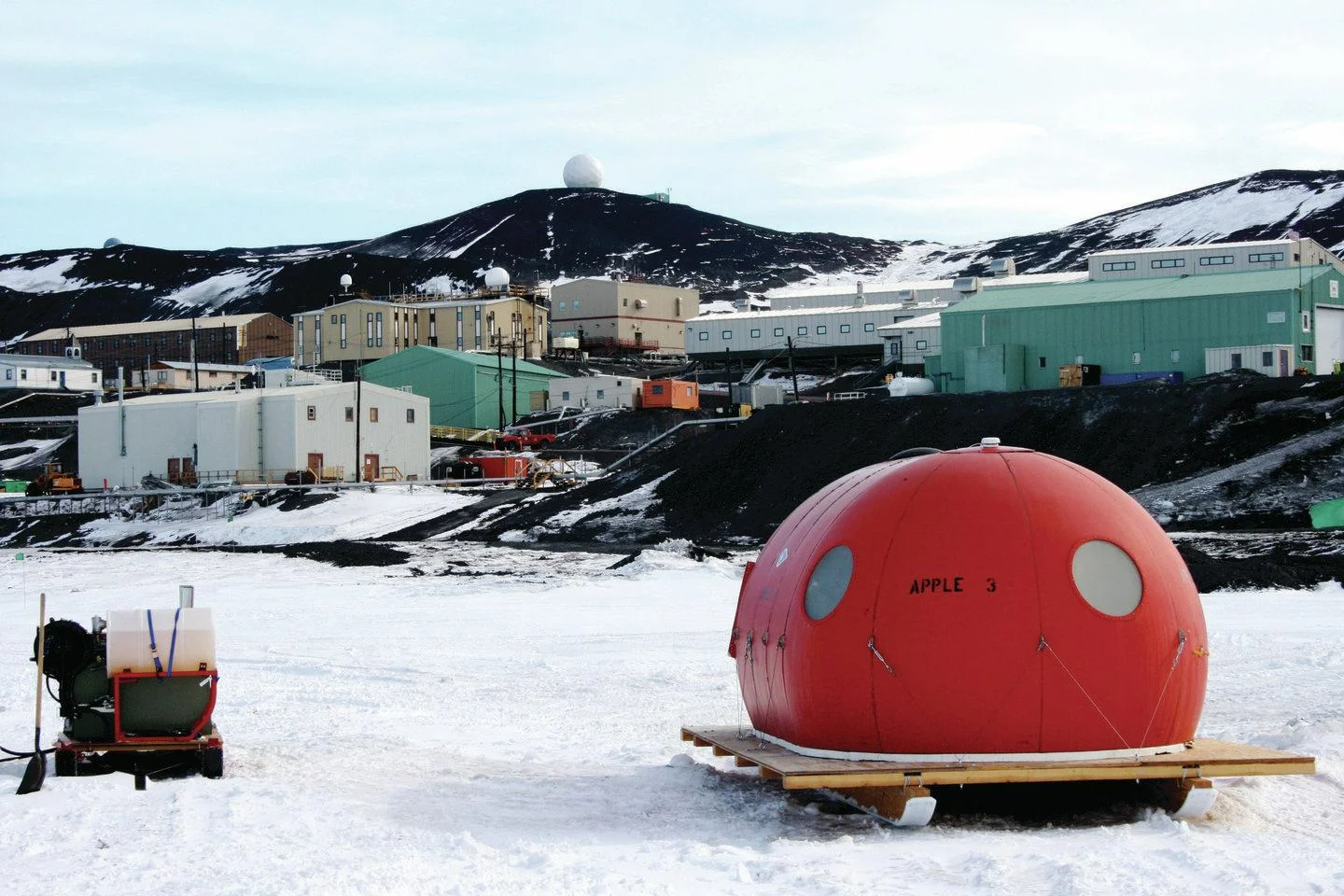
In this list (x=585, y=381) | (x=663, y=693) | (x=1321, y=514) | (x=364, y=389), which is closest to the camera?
(x=663, y=693)

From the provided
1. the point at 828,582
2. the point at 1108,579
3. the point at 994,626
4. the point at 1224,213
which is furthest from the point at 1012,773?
the point at 1224,213

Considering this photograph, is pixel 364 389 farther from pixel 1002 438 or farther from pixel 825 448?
pixel 1002 438

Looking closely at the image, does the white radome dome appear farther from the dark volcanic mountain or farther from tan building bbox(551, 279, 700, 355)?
tan building bbox(551, 279, 700, 355)

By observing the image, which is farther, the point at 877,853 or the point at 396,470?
the point at 396,470

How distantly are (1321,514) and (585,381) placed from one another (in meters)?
54.2

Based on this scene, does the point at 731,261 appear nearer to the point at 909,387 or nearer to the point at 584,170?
the point at 584,170

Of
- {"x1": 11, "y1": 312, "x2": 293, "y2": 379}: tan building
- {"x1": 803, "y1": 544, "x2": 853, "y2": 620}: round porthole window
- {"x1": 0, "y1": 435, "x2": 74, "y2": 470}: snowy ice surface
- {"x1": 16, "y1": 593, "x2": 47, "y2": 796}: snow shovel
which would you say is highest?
{"x1": 11, "y1": 312, "x2": 293, "y2": 379}: tan building

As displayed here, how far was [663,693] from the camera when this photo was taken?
17688 mm

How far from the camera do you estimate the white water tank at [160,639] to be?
12008 mm

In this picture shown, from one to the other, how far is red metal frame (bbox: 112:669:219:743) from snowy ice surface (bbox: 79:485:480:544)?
3987cm

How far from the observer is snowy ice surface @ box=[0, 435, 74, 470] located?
85125mm

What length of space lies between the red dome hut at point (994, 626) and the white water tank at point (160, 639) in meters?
4.83

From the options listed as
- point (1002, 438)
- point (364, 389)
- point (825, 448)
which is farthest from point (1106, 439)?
point (364, 389)

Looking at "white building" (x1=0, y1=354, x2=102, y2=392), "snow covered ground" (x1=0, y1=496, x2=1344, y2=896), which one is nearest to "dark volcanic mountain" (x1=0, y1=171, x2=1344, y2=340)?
"white building" (x1=0, y1=354, x2=102, y2=392)
